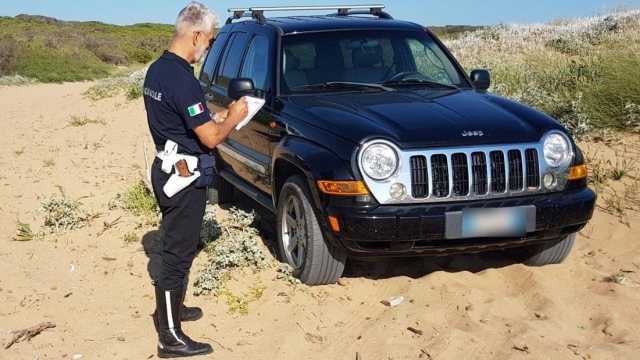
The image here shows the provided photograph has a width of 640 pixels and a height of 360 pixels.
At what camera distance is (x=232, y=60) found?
6.68 m

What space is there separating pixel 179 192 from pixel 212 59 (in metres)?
3.53

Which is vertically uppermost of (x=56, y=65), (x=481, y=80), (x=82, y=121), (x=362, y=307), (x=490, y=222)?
(x=481, y=80)

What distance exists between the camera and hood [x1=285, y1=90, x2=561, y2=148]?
14.7ft

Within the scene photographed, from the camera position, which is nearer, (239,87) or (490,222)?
(490,222)

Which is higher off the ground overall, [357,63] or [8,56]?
[357,63]

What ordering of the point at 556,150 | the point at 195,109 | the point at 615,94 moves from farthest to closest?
the point at 615,94 → the point at 556,150 → the point at 195,109

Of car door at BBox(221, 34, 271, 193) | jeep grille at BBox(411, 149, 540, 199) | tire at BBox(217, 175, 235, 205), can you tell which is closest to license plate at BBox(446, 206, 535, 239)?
jeep grille at BBox(411, 149, 540, 199)

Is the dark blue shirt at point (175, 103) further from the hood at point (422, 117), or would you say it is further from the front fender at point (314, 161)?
the hood at point (422, 117)

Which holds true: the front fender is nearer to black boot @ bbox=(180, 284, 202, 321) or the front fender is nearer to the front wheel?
black boot @ bbox=(180, 284, 202, 321)

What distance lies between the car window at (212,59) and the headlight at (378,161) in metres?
3.11

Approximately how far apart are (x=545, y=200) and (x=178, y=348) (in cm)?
229

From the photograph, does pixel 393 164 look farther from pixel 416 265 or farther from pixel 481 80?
pixel 481 80

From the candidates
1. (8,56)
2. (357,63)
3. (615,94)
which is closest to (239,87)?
(357,63)

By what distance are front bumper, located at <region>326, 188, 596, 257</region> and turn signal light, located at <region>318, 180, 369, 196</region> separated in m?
0.09
